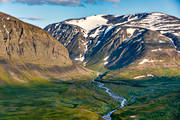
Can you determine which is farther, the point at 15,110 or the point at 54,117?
the point at 15,110

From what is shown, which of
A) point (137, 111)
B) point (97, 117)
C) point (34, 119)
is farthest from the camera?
point (137, 111)

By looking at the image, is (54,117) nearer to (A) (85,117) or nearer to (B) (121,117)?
(A) (85,117)

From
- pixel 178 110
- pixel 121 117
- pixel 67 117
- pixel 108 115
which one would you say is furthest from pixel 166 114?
pixel 67 117

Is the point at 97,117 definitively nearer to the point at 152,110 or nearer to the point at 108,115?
the point at 108,115

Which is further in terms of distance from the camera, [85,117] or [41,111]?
[41,111]

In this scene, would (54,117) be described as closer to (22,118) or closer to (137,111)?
(22,118)

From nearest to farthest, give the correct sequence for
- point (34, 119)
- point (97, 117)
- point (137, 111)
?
1. point (34, 119)
2. point (97, 117)
3. point (137, 111)

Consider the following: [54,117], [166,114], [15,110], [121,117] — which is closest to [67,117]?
[54,117]
